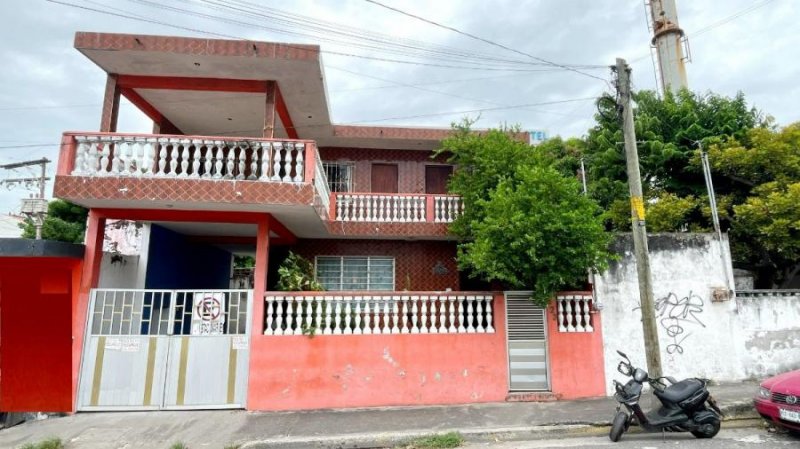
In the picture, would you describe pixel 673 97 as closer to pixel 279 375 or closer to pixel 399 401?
pixel 399 401

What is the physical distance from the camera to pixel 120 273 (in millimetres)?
7461

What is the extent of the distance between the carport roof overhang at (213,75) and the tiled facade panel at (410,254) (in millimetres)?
2651

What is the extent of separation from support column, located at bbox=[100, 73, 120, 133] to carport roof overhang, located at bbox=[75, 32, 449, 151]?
0.18 meters

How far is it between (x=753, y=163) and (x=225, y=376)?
1075 centimetres

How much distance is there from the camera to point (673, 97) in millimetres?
10922

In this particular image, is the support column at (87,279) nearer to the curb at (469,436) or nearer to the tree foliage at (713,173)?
the curb at (469,436)

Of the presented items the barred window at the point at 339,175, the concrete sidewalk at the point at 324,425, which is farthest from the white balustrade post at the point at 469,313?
the barred window at the point at 339,175

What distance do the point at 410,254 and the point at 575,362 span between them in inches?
165

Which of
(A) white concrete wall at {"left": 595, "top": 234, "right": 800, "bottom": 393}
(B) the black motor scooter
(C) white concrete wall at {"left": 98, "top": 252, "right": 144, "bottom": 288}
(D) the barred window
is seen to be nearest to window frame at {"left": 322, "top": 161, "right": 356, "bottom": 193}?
(D) the barred window

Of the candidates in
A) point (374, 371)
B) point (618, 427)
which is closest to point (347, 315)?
point (374, 371)

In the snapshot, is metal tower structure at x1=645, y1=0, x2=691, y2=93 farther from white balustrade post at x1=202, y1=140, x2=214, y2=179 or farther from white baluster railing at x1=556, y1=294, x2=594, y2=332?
white balustrade post at x1=202, y1=140, x2=214, y2=179

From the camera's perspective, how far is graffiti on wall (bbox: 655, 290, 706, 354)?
712 cm

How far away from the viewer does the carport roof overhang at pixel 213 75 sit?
6.39m

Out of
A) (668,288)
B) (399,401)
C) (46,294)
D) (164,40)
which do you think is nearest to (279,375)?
(399,401)
